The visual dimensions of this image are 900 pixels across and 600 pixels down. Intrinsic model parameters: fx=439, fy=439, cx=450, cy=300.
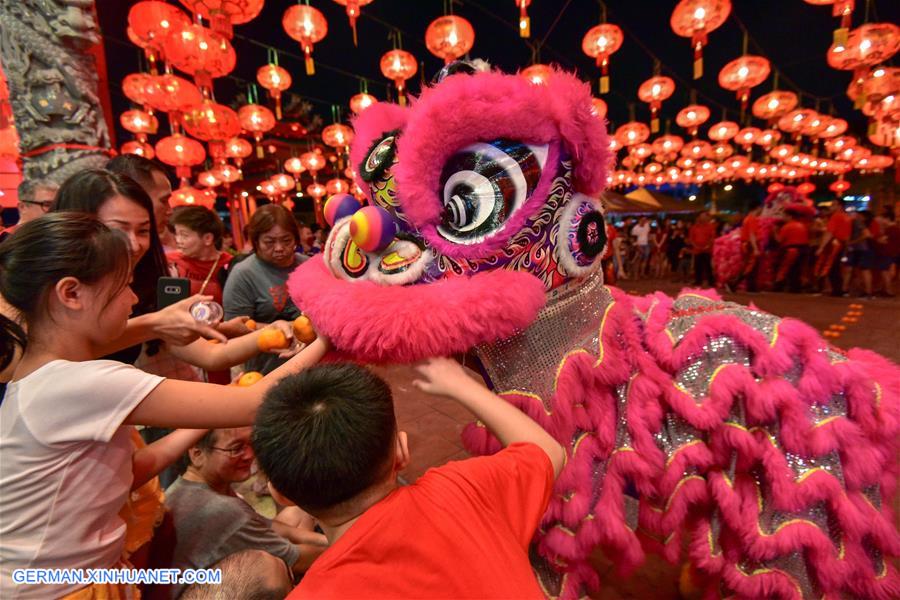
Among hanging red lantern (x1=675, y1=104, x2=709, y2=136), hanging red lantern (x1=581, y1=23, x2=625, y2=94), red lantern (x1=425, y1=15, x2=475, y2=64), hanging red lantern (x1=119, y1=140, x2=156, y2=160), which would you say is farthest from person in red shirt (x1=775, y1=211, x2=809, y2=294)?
hanging red lantern (x1=119, y1=140, x2=156, y2=160)

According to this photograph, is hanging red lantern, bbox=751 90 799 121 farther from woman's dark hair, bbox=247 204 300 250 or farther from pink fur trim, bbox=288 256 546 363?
pink fur trim, bbox=288 256 546 363

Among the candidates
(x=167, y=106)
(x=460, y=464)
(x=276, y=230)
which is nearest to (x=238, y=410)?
(x=460, y=464)

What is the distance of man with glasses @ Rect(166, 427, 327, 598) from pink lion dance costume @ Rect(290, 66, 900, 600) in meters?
0.82

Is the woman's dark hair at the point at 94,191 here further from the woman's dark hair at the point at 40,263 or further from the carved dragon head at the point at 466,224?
the carved dragon head at the point at 466,224

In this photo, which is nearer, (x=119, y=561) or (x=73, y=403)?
(x=73, y=403)

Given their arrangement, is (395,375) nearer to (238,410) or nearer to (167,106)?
(238,410)

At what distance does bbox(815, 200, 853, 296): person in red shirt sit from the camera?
6.66 metres

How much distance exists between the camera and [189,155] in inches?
303

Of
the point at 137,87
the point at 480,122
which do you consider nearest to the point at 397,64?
the point at 137,87

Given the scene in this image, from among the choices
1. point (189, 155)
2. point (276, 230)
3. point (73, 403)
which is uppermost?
point (189, 155)

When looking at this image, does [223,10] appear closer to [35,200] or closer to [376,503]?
[35,200]

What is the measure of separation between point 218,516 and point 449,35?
5680 millimetres

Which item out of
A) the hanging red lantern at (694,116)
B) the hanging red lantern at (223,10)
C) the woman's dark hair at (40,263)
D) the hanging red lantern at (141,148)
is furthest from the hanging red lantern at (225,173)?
the woman's dark hair at (40,263)

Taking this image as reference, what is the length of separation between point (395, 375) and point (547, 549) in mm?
2866
